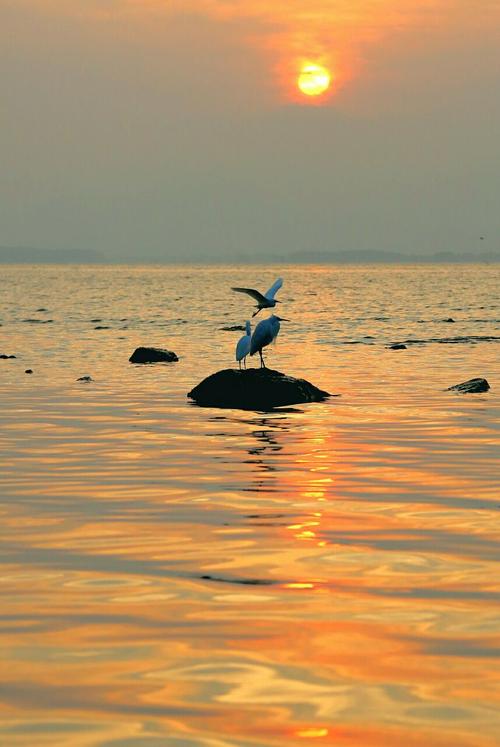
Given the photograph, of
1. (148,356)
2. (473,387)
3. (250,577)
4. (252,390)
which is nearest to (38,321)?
(148,356)

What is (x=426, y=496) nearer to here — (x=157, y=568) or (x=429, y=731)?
(x=157, y=568)

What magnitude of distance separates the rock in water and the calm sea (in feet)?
2.18

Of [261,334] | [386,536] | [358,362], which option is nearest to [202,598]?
[386,536]

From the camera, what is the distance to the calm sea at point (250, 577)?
20.8 feet

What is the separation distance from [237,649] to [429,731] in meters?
1.74

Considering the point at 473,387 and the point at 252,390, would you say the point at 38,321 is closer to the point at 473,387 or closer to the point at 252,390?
the point at 473,387

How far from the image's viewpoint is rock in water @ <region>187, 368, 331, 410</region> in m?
23.1

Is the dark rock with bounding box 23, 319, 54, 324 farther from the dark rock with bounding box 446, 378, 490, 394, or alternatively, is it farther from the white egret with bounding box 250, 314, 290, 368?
the dark rock with bounding box 446, 378, 490, 394

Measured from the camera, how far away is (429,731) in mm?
6039

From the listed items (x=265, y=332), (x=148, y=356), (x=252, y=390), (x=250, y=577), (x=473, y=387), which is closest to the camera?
(x=250, y=577)

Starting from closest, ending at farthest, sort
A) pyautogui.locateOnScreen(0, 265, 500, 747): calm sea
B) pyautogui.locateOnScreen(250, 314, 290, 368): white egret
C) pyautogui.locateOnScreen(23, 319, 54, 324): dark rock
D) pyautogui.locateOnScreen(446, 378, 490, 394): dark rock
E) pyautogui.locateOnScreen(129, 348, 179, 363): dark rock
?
pyautogui.locateOnScreen(0, 265, 500, 747): calm sea, pyautogui.locateOnScreen(250, 314, 290, 368): white egret, pyautogui.locateOnScreen(446, 378, 490, 394): dark rock, pyautogui.locateOnScreen(129, 348, 179, 363): dark rock, pyautogui.locateOnScreen(23, 319, 54, 324): dark rock

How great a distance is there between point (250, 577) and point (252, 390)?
1374 cm

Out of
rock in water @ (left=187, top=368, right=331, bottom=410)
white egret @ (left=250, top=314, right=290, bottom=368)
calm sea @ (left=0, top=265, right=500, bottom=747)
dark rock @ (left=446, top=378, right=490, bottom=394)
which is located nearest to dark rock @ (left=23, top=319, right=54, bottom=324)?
white egret @ (left=250, top=314, right=290, bottom=368)

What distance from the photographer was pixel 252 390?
23.1 m
